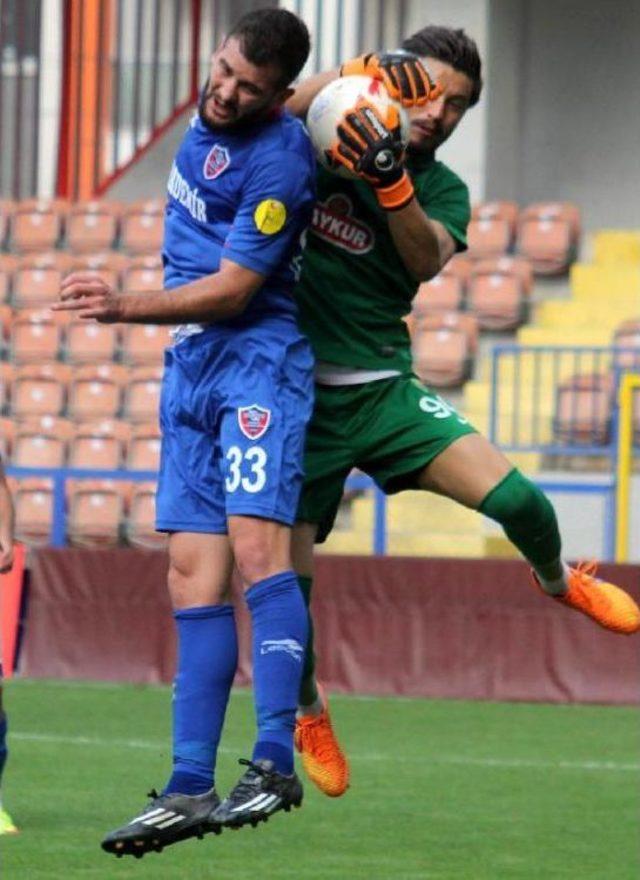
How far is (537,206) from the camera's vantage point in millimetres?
17312

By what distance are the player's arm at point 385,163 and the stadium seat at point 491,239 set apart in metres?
10.6

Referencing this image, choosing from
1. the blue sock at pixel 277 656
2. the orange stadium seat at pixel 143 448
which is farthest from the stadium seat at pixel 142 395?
the blue sock at pixel 277 656

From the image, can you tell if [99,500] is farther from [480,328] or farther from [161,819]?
[161,819]

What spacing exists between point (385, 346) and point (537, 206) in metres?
10.7

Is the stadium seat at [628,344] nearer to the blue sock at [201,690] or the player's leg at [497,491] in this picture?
the player's leg at [497,491]

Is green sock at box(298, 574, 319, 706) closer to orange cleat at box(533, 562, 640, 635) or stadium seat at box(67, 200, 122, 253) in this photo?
orange cleat at box(533, 562, 640, 635)

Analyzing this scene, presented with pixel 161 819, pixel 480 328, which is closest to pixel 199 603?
pixel 161 819

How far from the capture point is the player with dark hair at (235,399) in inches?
237

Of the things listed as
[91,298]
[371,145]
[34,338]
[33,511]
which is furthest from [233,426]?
[34,338]

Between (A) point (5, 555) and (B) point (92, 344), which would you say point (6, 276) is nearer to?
Answer: (B) point (92, 344)

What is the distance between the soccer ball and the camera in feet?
20.1

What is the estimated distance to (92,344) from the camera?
57.1ft

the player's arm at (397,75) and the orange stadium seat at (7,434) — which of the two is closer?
the player's arm at (397,75)

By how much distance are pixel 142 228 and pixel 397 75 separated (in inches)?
471
